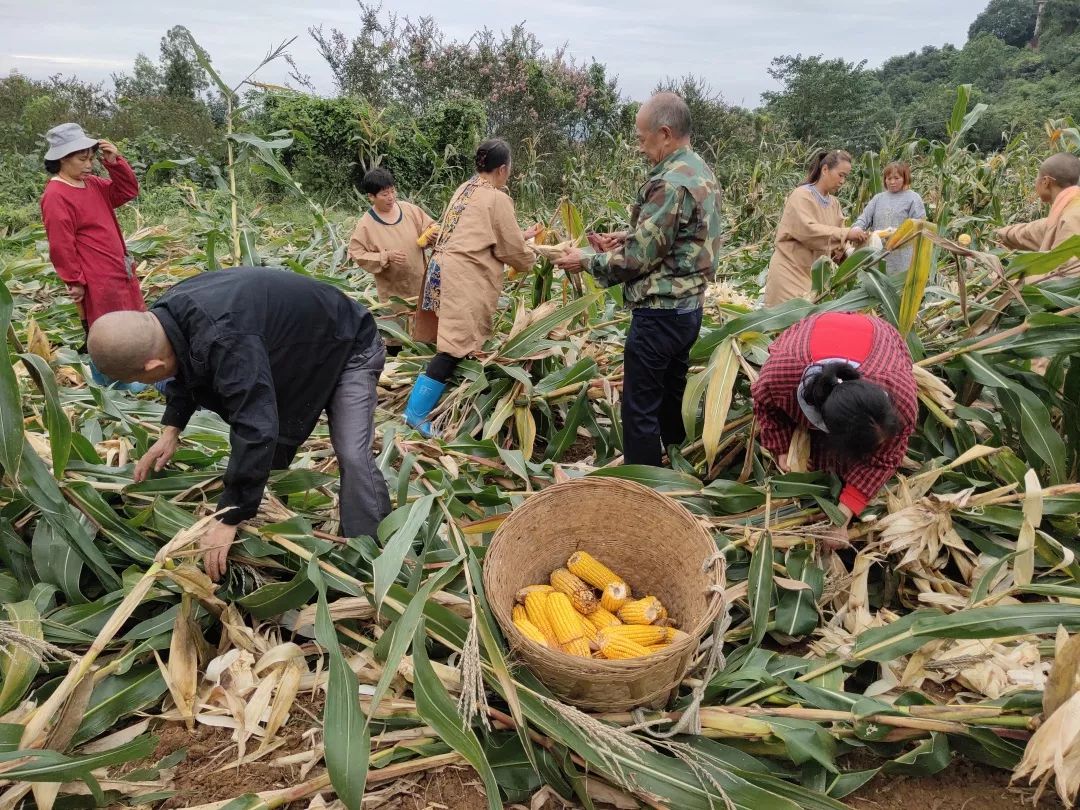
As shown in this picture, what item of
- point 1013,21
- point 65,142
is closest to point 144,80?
point 65,142

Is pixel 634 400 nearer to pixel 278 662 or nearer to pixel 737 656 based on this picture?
pixel 737 656

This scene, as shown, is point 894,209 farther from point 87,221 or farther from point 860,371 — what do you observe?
point 87,221

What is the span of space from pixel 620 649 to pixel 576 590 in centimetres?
33

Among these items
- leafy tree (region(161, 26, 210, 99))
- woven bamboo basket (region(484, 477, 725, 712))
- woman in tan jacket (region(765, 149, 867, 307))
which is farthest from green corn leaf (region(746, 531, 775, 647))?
leafy tree (region(161, 26, 210, 99))

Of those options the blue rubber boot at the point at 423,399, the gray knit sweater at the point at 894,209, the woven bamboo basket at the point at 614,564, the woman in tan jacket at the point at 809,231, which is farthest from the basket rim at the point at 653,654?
the gray knit sweater at the point at 894,209

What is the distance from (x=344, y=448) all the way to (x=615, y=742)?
134cm

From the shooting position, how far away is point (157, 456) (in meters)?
2.17

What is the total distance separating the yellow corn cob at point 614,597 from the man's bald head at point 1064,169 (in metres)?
3.24

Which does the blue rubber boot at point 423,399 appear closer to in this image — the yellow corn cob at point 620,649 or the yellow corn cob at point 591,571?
the yellow corn cob at point 591,571

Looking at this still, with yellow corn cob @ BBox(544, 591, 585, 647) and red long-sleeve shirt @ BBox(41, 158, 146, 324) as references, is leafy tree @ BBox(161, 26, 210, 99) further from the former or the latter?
yellow corn cob @ BBox(544, 591, 585, 647)

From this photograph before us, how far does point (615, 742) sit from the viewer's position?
147 centimetres

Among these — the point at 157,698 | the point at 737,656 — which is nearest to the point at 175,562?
the point at 157,698

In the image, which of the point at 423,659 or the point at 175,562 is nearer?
the point at 423,659

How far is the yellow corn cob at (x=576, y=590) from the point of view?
7.09 feet
